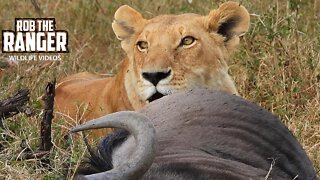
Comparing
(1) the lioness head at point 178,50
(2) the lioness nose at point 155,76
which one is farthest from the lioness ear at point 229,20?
(2) the lioness nose at point 155,76

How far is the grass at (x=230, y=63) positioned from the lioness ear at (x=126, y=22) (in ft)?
2.41

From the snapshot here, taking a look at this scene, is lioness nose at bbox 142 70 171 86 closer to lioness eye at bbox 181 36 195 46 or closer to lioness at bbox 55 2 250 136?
lioness at bbox 55 2 250 136

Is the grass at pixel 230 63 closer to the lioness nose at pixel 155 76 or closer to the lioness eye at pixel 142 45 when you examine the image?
the lioness nose at pixel 155 76

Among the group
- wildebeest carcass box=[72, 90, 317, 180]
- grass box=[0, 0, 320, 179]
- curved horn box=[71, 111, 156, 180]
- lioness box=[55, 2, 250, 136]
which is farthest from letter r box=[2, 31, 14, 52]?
curved horn box=[71, 111, 156, 180]

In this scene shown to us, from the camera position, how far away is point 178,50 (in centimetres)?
616

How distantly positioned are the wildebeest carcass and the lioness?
772mm

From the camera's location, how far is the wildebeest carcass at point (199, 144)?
383 centimetres

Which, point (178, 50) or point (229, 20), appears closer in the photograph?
point (178, 50)

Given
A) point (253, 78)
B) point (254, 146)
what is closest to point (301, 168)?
point (254, 146)

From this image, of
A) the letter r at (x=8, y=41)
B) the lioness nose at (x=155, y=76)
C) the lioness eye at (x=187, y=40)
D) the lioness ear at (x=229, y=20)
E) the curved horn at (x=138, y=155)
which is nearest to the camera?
the curved horn at (x=138, y=155)

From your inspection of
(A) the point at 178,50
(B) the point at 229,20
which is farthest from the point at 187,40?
(B) the point at 229,20

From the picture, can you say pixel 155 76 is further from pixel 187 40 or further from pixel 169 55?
pixel 187 40

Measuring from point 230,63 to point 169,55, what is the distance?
5.09 feet

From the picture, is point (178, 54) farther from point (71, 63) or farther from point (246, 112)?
point (71, 63)
